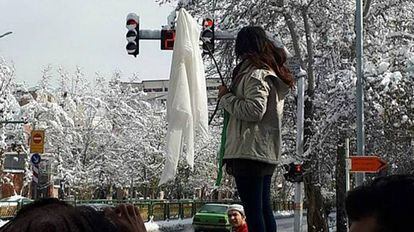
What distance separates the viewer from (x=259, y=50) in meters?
4.98

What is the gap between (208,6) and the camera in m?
23.4

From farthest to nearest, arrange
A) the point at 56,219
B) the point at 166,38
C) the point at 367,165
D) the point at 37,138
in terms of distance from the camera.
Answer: the point at 37,138
the point at 367,165
the point at 166,38
the point at 56,219

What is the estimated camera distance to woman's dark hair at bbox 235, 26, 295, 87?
16.3 feet

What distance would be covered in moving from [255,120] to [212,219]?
27.1m

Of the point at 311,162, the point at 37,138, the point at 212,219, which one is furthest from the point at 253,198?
the point at 212,219

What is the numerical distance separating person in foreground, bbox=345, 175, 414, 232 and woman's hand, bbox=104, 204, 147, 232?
28.5 inches

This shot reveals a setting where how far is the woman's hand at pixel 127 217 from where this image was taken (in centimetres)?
189

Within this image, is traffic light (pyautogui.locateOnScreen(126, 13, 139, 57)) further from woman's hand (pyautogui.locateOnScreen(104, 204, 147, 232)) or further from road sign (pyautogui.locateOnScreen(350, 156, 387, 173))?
woman's hand (pyautogui.locateOnScreen(104, 204, 147, 232))

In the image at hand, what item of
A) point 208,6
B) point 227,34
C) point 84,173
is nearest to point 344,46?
point 208,6

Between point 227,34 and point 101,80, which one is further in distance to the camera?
point 101,80

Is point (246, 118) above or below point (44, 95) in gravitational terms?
below

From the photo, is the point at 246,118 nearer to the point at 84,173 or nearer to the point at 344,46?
the point at 344,46

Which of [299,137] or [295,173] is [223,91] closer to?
[299,137]

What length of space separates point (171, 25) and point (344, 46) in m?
9.68
